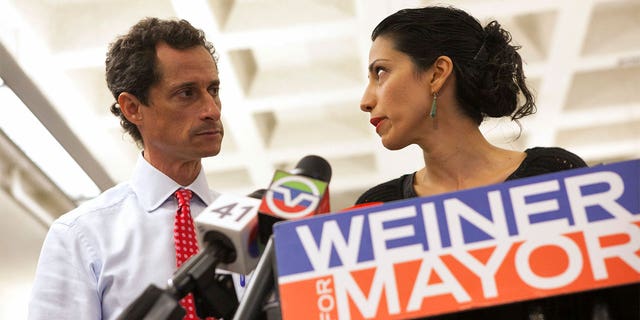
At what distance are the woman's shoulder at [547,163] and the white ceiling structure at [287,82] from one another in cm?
169

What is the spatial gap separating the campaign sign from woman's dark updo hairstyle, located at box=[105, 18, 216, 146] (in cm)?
102

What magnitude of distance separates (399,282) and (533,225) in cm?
15

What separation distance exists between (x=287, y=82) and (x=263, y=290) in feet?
12.1

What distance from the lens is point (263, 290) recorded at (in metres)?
0.92

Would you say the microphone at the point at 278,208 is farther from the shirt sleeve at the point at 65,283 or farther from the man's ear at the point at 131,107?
the man's ear at the point at 131,107

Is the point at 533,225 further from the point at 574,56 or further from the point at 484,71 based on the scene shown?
the point at 574,56

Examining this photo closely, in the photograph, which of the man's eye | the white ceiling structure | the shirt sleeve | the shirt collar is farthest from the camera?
the white ceiling structure

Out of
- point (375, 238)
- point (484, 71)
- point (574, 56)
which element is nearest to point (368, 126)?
point (574, 56)

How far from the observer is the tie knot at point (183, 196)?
1653mm

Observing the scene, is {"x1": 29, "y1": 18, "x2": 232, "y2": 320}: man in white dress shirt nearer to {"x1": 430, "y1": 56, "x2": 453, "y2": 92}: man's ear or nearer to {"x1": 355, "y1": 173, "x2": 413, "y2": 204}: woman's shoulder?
{"x1": 355, "y1": 173, "x2": 413, "y2": 204}: woman's shoulder

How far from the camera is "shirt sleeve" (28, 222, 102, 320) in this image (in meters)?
1.47

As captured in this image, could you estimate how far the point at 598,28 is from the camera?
442 cm

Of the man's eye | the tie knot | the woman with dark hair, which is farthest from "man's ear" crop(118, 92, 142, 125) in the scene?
the woman with dark hair

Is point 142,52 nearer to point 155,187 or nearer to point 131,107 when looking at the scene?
point 131,107
